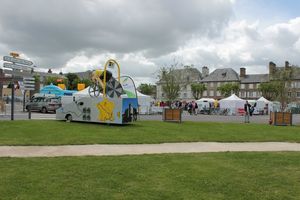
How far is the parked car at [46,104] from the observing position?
36.5 metres

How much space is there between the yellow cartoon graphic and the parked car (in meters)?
18.5

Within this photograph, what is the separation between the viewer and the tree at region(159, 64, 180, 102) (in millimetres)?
66562

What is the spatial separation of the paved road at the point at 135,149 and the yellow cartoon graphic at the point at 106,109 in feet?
20.1

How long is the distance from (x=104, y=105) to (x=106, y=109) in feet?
1.05

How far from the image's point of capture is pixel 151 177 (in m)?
7.21

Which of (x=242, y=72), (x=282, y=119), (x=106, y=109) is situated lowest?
(x=282, y=119)

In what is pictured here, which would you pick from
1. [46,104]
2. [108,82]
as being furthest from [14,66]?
[46,104]

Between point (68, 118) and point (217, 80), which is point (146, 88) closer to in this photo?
point (217, 80)

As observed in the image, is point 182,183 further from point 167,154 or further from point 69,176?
point 167,154

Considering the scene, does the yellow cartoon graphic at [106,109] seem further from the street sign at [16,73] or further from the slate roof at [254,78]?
the slate roof at [254,78]

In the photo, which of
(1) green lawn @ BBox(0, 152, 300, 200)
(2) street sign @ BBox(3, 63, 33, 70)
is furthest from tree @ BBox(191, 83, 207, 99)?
(1) green lawn @ BBox(0, 152, 300, 200)

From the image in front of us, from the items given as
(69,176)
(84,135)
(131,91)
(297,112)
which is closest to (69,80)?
(297,112)

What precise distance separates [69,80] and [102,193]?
100980 millimetres

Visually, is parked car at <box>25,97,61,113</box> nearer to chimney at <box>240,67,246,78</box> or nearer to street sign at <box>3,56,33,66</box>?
street sign at <box>3,56,33,66</box>
